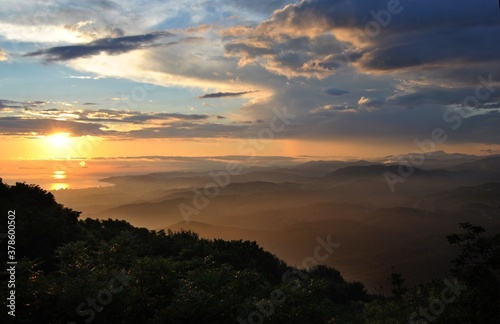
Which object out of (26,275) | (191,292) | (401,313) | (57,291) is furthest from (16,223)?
(401,313)

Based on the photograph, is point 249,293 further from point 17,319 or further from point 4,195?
point 4,195

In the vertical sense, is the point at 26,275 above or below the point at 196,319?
above

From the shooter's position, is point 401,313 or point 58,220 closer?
point 401,313

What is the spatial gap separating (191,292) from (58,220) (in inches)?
722

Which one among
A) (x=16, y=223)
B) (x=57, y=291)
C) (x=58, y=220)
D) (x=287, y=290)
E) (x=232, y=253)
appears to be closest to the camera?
(x=57, y=291)

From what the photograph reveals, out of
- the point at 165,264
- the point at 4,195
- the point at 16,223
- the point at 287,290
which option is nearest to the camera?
the point at 287,290

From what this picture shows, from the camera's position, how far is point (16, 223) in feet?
100

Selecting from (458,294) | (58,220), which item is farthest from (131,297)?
(58,220)

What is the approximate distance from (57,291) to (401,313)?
15.8 metres

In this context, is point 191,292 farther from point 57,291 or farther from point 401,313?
point 401,313

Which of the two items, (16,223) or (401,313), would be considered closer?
(401,313)

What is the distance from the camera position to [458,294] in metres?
20.2

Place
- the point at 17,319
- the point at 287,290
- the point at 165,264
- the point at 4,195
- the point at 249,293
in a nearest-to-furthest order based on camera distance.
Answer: the point at 17,319 → the point at 287,290 → the point at 249,293 → the point at 165,264 → the point at 4,195

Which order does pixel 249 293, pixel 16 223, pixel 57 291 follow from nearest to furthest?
pixel 57 291, pixel 249 293, pixel 16 223
